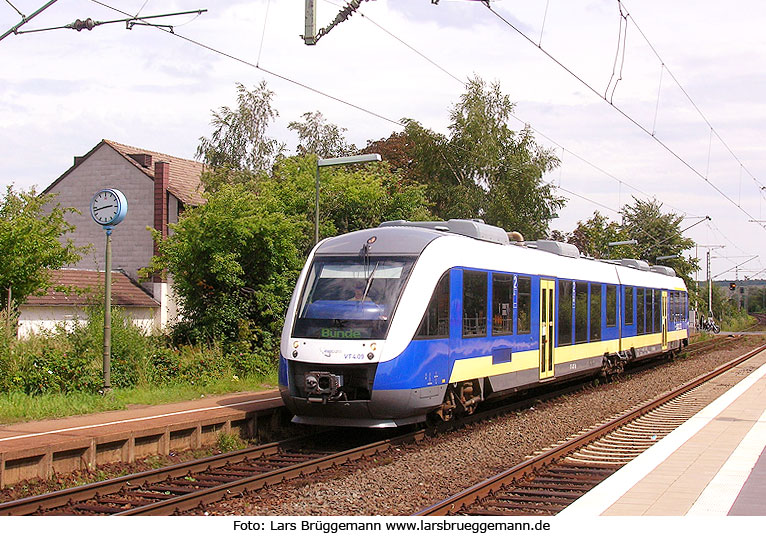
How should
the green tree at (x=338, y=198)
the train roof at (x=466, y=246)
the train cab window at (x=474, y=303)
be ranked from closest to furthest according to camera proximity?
the train roof at (x=466, y=246) → the train cab window at (x=474, y=303) → the green tree at (x=338, y=198)

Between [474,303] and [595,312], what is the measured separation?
7442 mm

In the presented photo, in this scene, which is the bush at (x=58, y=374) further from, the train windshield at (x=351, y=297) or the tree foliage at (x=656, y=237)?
the tree foliage at (x=656, y=237)

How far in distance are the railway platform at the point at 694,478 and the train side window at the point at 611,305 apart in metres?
7.13

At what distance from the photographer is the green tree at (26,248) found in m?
20.5

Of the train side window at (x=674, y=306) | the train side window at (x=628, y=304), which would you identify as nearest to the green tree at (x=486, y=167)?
the train side window at (x=674, y=306)

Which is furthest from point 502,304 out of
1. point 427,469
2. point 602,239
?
point 602,239

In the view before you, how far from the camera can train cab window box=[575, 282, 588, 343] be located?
1875 cm

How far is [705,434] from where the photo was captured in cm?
1268

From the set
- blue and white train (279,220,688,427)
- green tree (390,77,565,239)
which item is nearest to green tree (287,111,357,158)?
green tree (390,77,565,239)

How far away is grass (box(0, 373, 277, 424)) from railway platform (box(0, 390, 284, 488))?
30 centimetres

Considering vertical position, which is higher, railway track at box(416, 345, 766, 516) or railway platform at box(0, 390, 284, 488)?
railway platform at box(0, 390, 284, 488)

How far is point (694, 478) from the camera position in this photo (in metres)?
9.15

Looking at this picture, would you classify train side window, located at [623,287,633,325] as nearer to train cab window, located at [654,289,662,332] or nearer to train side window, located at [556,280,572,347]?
train cab window, located at [654,289,662,332]

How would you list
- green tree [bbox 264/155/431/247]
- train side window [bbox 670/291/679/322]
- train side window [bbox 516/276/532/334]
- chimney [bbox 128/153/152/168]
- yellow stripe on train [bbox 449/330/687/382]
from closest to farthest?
yellow stripe on train [bbox 449/330/687/382]
train side window [bbox 516/276/532/334]
green tree [bbox 264/155/431/247]
train side window [bbox 670/291/679/322]
chimney [bbox 128/153/152/168]
